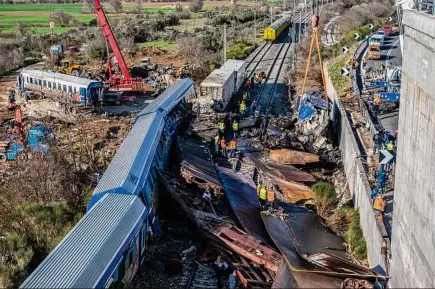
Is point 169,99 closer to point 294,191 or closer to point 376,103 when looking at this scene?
point 294,191

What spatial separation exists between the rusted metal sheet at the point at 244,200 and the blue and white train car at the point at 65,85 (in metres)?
12.5

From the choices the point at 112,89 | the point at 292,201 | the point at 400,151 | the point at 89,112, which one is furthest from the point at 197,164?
the point at 112,89

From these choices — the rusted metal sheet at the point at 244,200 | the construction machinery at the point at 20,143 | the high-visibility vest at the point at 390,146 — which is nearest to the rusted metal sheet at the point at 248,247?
the rusted metal sheet at the point at 244,200

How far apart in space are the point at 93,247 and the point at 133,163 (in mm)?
5174

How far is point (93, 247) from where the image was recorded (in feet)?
35.9

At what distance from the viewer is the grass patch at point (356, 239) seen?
14.8m

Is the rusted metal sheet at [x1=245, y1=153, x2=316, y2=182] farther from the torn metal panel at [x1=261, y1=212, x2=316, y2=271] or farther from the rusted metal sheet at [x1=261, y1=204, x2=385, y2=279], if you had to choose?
the torn metal panel at [x1=261, y1=212, x2=316, y2=271]

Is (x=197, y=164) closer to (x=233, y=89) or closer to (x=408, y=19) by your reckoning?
(x=408, y=19)

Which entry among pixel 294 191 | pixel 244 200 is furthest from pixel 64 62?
pixel 244 200

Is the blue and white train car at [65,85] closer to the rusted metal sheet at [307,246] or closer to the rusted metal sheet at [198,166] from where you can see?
the rusted metal sheet at [198,166]

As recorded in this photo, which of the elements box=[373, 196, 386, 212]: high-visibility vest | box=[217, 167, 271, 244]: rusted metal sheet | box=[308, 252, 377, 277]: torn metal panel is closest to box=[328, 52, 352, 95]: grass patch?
box=[217, 167, 271, 244]: rusted metal sheet

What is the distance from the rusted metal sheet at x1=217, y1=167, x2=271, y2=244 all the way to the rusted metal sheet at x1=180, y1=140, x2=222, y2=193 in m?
0.47

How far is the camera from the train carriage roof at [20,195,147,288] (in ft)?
32.0

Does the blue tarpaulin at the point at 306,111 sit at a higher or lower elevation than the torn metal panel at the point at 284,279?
higher
